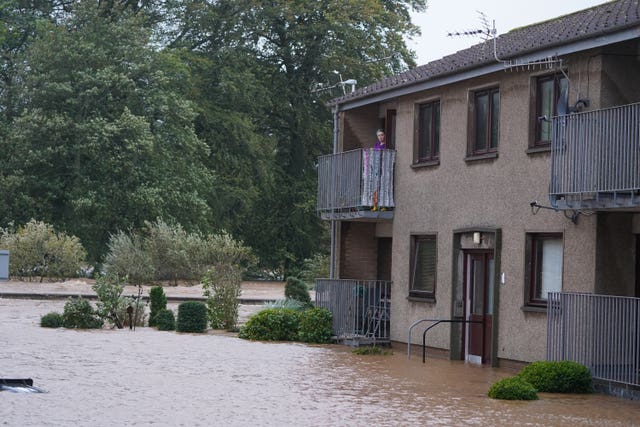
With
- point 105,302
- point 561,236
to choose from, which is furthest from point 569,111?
point 105,302

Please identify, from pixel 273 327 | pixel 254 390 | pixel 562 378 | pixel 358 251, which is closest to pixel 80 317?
pixel 273 327

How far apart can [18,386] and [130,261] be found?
110 feet

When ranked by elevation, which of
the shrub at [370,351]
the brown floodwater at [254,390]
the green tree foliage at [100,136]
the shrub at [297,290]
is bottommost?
the brown floodwater at [254,390]

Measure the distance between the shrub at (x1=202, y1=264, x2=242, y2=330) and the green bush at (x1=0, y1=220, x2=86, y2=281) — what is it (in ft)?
66.1

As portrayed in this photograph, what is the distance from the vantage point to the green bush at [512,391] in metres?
17.9

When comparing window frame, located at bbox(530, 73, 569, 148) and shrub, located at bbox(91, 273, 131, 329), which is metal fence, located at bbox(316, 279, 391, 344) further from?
window frame, located at bbox(530, 73, 569, 148)

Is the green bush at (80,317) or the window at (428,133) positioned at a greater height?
the window at (428,133)

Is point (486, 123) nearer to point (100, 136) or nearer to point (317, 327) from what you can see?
point (317, 327)

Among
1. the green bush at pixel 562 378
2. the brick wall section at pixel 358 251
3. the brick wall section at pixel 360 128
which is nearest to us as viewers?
the green bush at pixel 562 378

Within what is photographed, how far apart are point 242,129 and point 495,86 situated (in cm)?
3781

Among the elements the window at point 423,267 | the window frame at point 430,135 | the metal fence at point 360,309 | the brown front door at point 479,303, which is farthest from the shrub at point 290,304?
the brown front door at point 479,303

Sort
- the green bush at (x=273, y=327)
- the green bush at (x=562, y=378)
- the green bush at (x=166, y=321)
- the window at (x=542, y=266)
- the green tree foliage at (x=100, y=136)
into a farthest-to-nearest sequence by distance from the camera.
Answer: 1. the green tree foliage at (x=100, y=136)
2. the green bush at (x=166, y=321)
3. the green bush at (x=273, y=327)
4. the window at (x=542, y=266)
5. the green bush at (x=562, y=378)

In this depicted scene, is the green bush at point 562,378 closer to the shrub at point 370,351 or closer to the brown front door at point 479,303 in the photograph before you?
the brown front door at point 479,303

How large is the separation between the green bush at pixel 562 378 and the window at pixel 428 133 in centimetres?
813
